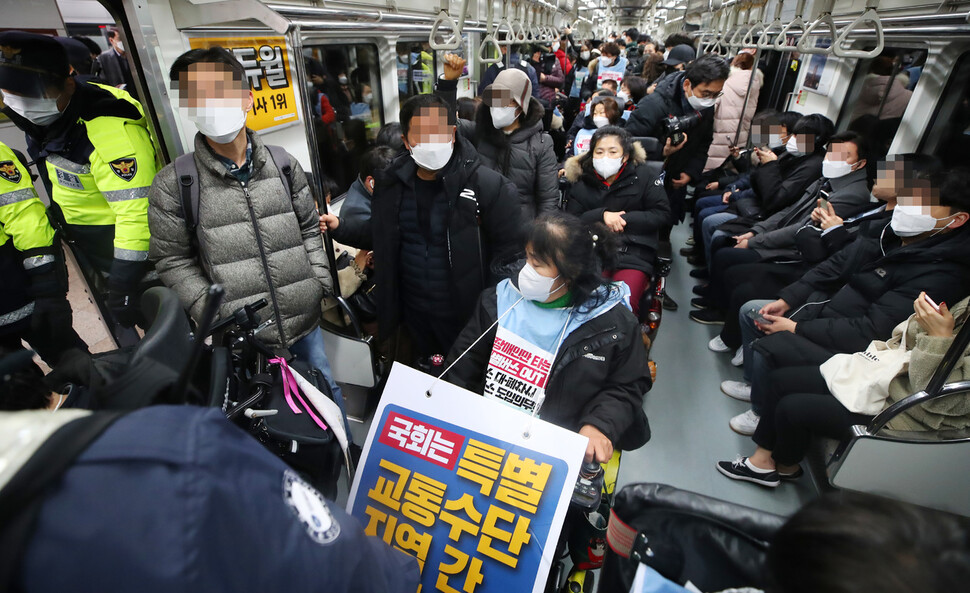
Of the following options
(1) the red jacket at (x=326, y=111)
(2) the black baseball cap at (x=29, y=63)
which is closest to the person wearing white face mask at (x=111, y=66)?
(1) the red jacket at (x=326, y=111)

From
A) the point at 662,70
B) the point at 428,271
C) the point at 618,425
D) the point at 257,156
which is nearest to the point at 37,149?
the point at 257,156

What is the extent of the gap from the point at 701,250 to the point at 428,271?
12.4 feet

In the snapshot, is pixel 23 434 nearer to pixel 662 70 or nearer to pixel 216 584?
pixel 216 584

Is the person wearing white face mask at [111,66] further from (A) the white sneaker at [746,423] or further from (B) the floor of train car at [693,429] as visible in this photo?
(A) the white sneaker at [746,423]

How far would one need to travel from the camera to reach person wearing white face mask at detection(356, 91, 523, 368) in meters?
2.24

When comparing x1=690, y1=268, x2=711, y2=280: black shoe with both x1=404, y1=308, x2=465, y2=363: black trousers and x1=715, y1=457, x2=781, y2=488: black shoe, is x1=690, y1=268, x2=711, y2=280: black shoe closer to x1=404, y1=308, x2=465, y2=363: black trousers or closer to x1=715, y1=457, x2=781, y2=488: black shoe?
x1=715, y1=457, x2=781, y2=488: black shoe

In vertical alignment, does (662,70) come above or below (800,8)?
below

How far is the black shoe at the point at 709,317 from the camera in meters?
4.07

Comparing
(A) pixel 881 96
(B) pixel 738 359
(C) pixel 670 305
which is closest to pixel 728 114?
(A) pixel 881 96

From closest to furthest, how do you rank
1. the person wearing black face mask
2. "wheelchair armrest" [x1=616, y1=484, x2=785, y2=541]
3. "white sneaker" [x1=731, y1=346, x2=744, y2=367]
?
"wheelchair armrest" [x1=616, y1=484, x2=785, y2=541] < "white sneaker" [x1=731, y1=346, x2=744, y2=367] < the person wearing black face mask

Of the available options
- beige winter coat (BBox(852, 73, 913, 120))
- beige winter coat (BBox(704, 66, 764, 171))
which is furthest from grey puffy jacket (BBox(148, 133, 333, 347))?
beige winter coat (BBox(704, 66, 764, 171))

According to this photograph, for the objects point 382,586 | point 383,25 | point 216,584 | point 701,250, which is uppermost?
point 383,25

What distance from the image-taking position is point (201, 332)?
2.44ft

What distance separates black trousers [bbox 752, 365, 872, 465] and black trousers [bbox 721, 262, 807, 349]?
1.00 metres
